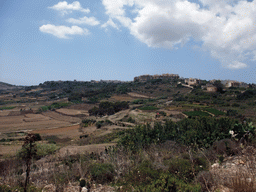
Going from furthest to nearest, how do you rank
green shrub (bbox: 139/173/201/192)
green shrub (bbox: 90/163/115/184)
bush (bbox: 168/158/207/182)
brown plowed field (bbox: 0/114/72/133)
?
brown plowed field (bbox: 0/114/72/133), green shrub (bbox: 90/163/115/184), bush (bbox: 168/158/207/182), green shrub (bbox: 139/173/201/192)

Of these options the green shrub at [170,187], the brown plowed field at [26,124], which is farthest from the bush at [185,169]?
the brown plowed field at [26,124]

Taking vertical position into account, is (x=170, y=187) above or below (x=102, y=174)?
above

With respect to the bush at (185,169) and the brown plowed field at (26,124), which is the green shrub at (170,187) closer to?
the bush at (185,169)

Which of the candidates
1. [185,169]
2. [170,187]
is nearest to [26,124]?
[185,169]

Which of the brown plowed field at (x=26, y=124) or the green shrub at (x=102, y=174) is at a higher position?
the green shrub at (x=102, y=174)

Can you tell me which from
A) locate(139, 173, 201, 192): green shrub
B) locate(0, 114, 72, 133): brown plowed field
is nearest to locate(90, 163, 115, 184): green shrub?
locate(139, 173, 201, 192): green shrub

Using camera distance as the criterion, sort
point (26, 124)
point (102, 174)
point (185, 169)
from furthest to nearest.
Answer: point (26, 124) → point (102, 174) → point (185, 169)

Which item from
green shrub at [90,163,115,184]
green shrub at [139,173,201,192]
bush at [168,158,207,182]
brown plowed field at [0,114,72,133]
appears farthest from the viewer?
brown plowed field at [0,114,72,133]

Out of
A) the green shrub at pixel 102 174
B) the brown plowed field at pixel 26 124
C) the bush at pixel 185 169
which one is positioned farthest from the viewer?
the brown plowed field at pixel 26 124

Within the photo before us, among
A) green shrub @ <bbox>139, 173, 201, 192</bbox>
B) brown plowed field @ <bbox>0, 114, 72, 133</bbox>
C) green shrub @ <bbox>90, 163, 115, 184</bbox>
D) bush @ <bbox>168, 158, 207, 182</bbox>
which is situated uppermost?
→ green shrub @ <bbox>139, 173, 201, 192</bbox>

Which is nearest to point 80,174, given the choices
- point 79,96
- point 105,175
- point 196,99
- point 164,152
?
point 105,175

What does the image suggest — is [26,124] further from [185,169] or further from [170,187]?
[170,187]

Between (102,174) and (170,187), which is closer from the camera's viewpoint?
(170,187)

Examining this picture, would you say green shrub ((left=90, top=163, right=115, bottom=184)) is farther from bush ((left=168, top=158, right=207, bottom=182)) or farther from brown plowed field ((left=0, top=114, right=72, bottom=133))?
brown plowed field ((left=0, top=114, right=72, bottom=133))
